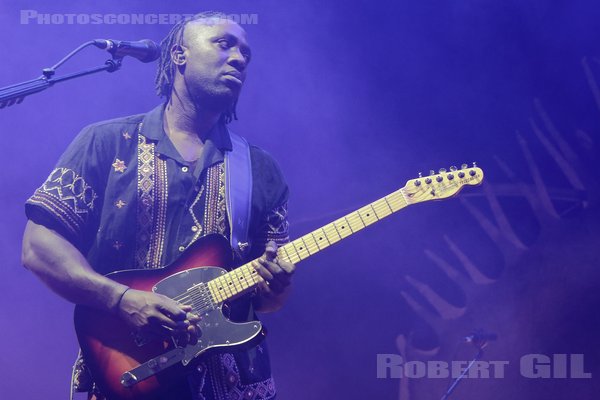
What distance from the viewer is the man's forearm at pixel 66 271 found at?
9.43 ft

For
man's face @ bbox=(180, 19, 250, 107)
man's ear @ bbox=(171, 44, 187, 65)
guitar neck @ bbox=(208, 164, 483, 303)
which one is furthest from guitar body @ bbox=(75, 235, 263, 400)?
man's ear @ bbox=(171, 44, 187, 65)

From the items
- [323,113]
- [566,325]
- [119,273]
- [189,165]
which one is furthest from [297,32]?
[566,325]

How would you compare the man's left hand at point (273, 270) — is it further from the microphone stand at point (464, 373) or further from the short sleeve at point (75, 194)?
the microphone stand at point (464, 373)

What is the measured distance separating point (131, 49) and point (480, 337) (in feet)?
8.90

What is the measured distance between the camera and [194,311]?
9.61 feet

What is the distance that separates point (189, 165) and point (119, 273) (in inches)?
23.5

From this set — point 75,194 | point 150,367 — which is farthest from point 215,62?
point 150,367

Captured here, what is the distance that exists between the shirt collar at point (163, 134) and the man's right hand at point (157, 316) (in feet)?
2.29

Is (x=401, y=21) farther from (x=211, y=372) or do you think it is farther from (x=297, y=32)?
(x=211, y=372)

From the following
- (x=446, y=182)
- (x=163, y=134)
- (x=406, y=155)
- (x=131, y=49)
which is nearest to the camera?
(x=131, y=49)

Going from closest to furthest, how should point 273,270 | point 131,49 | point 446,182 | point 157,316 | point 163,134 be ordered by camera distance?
point 157,316, point 273,270, point 131,49, point 446,182, point 163,134

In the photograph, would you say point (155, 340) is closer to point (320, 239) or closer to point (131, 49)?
point (320, 239)

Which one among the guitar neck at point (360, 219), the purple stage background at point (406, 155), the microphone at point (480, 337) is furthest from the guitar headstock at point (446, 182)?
the microphone at point (480, 337)

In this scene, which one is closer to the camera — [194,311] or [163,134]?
[194,311]
